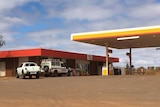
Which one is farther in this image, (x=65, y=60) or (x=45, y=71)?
(x=65, y=60)

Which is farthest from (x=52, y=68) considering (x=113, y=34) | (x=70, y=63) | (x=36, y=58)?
(x=70, y=63)

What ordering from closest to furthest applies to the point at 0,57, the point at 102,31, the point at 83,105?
the point at 83,105, the point at 102,31, the point at 0,57

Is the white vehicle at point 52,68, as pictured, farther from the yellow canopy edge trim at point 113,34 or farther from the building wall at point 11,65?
the building wall at point 11,65

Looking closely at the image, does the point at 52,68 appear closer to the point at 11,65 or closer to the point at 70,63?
the point at 11,65

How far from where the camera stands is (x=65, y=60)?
180 feet

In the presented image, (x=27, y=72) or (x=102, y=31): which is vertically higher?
(x=102, y=31)

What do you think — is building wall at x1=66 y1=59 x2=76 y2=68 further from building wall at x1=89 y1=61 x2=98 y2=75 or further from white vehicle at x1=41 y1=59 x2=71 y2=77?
white vehicle at x1=41 y1=59 x2=71 y2=77

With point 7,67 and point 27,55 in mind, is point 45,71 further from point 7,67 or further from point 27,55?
point 7,67

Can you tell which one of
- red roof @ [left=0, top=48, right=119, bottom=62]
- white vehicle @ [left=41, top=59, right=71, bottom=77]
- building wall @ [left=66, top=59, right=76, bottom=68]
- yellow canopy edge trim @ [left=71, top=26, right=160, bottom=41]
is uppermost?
yellow canopy edge trim @ [left=71, top=26, right=160, bottom=41]

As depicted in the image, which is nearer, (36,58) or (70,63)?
(36,58)

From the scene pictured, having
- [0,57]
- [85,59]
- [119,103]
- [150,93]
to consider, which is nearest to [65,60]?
[85,59]

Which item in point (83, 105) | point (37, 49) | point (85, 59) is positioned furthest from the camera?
point (85, 59)

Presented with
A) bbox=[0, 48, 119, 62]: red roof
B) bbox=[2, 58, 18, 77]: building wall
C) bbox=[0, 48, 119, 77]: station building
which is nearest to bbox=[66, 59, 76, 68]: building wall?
bbox=[0, 48, 119, 77]: station building

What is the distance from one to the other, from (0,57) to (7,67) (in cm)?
171
